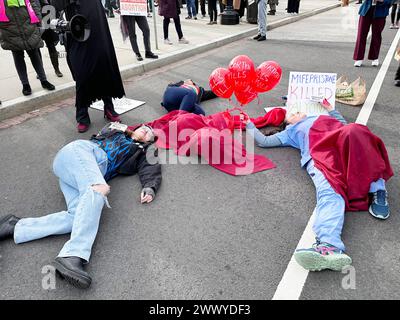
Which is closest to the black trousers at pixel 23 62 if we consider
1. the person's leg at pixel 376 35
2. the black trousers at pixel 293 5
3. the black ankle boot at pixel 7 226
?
the black ankle boot at pixel 7 226

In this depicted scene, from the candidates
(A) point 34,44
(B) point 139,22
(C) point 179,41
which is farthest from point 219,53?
(A) point 34,44

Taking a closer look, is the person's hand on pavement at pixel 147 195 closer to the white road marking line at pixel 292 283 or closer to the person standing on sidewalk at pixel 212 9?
the white road marking line at pixel 292 283

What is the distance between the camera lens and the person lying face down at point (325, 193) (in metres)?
2.13

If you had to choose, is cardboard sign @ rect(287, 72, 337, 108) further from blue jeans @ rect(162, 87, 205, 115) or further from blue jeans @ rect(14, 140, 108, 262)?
blue jeans @ rect(14, 140, 108, 262)

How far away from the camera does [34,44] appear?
4637 millimetres

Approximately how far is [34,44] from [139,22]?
2424 millimetres

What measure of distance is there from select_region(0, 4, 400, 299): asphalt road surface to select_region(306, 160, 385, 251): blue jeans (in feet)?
0.49

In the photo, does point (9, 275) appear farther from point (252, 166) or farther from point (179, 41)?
point (179, 41)

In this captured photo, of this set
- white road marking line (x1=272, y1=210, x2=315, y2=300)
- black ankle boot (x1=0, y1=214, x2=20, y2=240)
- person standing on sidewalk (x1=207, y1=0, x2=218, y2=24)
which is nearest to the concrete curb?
person standing on sidewalk (x1=207, y1=0, x2=218, y2=24)

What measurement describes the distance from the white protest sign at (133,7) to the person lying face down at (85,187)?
385 centimetres

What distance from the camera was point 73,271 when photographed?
2078 mm

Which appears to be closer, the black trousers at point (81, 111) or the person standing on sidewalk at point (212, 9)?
the black trousers at point (81, 111)

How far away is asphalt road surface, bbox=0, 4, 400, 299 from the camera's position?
2094 millimetres

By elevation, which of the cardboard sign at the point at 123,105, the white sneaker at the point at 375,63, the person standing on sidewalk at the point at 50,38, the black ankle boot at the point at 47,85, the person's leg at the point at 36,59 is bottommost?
the white sneaker at the point at 375,63
